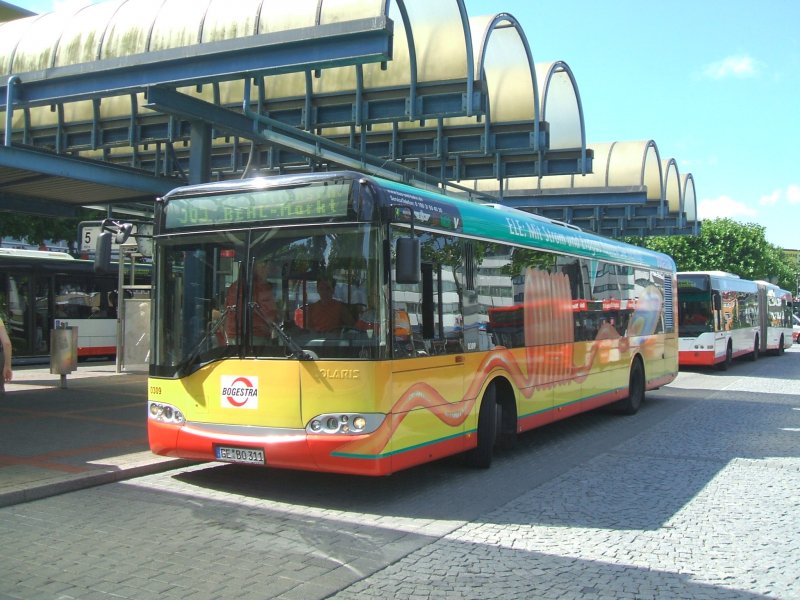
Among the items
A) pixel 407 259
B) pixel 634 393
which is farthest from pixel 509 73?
pixel 407 259

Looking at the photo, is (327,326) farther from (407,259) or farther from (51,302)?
(51,302)

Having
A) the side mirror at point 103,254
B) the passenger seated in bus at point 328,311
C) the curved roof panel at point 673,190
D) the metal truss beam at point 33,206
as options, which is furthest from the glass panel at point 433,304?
the curved roof panel at point 673,190

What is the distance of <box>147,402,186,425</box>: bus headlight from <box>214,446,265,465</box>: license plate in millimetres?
541

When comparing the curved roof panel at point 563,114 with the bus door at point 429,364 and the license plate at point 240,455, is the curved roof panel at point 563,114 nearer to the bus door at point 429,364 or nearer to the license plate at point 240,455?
the bus door at point 429,364

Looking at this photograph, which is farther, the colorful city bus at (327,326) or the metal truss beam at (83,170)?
the metal truss beam at (83,170)

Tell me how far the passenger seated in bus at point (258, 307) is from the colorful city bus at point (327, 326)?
0.01 metres

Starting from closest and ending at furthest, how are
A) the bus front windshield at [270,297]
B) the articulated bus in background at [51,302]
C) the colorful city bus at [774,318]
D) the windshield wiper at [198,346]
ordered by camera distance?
the bus front windshield at [270,297], the windshield wiper at [198,346], the articulated bus in background at [51,302], the colorful city bus at [774,318]

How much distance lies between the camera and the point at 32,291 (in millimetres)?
23062

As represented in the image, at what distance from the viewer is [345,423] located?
6.61 meters

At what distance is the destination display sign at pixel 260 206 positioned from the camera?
6.82 metres

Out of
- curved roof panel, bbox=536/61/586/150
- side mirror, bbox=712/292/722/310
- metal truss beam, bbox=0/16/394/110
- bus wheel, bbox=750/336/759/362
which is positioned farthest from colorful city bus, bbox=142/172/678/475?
bus wheel, bbox=750/336/759/362

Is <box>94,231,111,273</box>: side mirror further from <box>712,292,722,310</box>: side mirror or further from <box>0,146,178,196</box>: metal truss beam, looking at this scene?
<box>712,292,722,310</box>: side mirror

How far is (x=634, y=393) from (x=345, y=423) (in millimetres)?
8412

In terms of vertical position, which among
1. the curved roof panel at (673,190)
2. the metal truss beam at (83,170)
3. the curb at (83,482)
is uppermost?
the curved roof panel at (673,190)
